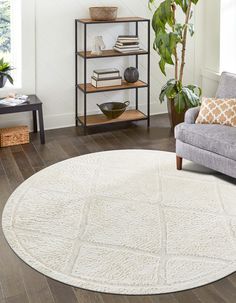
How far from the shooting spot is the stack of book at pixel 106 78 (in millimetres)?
5348

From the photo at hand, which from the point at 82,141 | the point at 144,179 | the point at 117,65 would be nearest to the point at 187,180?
the point at 144,179

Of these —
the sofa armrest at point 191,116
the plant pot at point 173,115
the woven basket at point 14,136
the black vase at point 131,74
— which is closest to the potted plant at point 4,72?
the woven basket at point 14,136

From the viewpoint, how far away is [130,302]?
261cm

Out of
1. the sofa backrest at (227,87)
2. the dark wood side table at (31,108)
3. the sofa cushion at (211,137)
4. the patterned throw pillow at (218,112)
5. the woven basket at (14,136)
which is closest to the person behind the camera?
the sofa cushion at (211,137)

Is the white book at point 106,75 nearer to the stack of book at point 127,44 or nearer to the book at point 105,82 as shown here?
the book at point 105,82

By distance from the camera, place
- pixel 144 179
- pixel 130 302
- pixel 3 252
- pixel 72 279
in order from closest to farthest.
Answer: pixel 130 302 → pixel 72 279 → pixel 3 252 → pixel 144 179

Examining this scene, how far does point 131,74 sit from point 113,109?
0.43m

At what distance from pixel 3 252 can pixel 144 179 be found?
146 centimetres

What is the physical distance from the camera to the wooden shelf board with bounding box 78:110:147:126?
17.8 ft

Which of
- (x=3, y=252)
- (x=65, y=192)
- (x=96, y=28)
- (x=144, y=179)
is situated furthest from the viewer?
(x=96, y=28)

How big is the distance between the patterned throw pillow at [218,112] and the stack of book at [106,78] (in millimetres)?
1364

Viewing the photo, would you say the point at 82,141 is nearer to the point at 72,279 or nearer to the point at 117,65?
the point at 117,65

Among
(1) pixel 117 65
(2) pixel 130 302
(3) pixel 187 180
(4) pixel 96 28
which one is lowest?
(2) pixel 130 302

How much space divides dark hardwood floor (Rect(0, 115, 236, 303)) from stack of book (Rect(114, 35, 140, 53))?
84 cm
